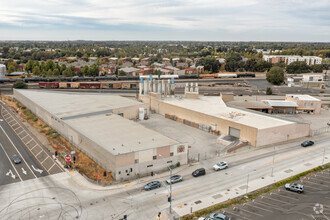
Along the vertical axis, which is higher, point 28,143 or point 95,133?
point 95,133

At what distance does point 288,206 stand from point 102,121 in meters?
33.7

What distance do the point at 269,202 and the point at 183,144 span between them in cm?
1353

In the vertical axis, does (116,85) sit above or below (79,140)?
above

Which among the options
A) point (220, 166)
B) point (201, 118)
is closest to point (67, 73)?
point (201, 118)

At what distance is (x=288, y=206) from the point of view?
2911cm

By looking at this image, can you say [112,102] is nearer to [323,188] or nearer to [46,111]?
[46,111]

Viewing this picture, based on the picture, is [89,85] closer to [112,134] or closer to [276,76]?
[112,134]

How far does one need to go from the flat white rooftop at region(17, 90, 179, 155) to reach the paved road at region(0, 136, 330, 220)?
595cm

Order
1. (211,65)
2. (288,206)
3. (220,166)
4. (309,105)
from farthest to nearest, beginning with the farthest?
(211,65) < (309,105) < (220,166) < (288,206)

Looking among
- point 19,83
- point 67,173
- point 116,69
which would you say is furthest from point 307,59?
point 67,173

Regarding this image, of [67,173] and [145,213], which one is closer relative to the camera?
[145,213]

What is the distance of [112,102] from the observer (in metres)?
64.1

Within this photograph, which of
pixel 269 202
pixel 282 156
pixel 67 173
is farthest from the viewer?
pixel 282 156

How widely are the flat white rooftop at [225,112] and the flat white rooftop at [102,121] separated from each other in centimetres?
1333
